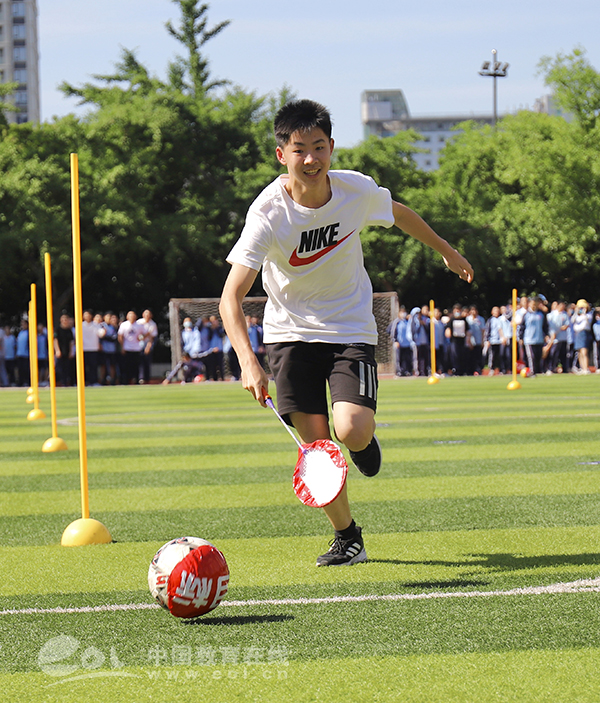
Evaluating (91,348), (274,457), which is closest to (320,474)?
(274,457)

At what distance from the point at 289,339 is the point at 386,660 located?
2.03 m

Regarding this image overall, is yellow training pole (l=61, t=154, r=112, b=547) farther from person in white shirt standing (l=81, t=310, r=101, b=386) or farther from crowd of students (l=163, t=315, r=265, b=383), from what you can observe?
crowd of students (l=163, t=315, r=265, b=383)

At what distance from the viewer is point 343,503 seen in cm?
513

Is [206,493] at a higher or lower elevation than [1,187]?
lower

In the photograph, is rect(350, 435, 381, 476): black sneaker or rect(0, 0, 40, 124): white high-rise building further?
rect(0, 0, 40, 124): white high-rise building

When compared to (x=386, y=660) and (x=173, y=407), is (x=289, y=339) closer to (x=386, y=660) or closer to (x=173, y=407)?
(x=386, y=660)

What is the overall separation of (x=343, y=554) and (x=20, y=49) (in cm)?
14304

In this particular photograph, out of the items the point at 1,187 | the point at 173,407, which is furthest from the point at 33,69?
the point at 173,407

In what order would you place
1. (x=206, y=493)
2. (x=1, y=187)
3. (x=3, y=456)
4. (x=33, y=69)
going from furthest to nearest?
1. (x=33, y=69)
2. (x=1, y=187)
3. (x=3, y=456)
4. (x=206, y=493)

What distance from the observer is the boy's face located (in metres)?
4.65

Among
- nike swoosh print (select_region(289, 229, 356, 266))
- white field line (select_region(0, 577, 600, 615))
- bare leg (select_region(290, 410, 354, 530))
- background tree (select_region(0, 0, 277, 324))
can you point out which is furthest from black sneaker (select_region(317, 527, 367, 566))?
background tree (select_region(0, 0, 277, 324))

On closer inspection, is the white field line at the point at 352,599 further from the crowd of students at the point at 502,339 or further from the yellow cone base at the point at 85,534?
the crowd of students at the point at 502,339

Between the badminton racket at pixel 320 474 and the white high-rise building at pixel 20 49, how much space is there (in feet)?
451

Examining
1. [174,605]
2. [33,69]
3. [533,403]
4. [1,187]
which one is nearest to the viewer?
[174,605]
